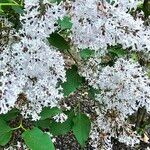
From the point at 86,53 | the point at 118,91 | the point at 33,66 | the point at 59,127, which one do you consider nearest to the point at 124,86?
the point at 118,91

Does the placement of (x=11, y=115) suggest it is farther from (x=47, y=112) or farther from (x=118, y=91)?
(x=118, y=91)

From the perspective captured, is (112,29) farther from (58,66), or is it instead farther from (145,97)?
(145,97)

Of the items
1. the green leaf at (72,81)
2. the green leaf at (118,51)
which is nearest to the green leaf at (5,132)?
the green leaf at (72,81)

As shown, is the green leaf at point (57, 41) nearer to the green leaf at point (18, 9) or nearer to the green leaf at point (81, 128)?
the green leaf at point (18, 9)

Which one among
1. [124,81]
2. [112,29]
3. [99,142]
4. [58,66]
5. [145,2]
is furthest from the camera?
[145,2]

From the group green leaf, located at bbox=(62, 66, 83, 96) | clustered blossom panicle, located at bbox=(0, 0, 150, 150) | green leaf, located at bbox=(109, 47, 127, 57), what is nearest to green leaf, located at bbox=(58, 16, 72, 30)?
clustered blossom panicle, located at bbox=(0, 0, 150, 150)

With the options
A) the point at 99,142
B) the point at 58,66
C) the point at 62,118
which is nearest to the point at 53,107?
the point at 58,66
